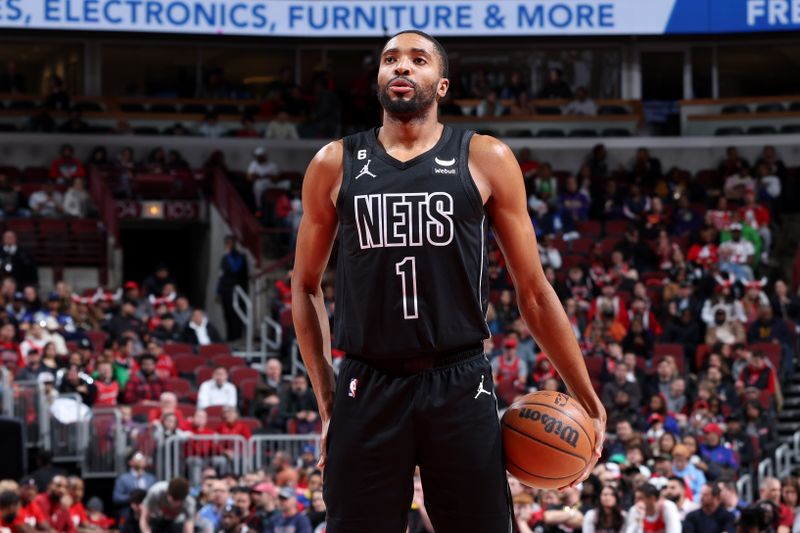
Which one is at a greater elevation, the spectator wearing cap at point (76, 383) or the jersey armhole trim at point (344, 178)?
the jersey armhole trim at point (344, 178)

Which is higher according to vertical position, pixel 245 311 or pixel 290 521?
pixel 245 311

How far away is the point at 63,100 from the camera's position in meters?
24.2

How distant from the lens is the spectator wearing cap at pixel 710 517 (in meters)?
12.0

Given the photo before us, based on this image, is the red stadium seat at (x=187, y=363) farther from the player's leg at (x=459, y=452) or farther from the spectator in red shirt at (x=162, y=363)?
the player's leg at (x=459, y=452)

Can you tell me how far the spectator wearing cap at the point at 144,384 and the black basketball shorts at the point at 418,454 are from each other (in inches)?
446

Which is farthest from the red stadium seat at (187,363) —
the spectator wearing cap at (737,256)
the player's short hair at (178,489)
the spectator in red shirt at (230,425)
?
the spectator wearing cap at (737,256)

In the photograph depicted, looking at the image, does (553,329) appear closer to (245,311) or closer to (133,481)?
(133,481)

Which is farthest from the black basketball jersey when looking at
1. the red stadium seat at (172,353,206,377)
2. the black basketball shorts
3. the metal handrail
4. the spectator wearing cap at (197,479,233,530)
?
the metal handrail

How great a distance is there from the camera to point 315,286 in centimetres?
483

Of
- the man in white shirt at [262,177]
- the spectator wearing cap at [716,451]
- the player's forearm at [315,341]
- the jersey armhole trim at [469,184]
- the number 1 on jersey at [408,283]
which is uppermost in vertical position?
the man in white shirt at [262,177]

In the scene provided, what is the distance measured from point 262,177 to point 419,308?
18437mm

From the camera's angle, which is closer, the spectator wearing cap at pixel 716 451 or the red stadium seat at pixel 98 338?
the spectator wearing cap at pixel 716 451

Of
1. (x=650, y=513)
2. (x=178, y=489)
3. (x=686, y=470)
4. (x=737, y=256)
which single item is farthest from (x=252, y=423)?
(x=737, y=256)

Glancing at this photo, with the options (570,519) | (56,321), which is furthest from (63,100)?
(570,519)
